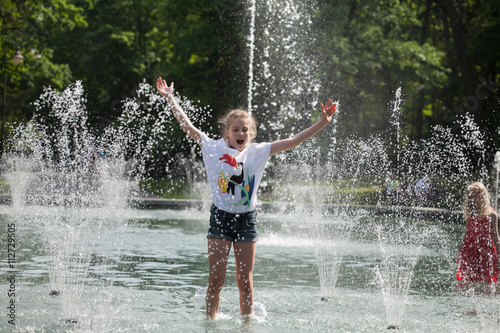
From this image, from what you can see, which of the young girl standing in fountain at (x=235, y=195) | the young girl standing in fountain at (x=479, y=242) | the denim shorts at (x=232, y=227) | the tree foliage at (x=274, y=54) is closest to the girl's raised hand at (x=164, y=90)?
the young girl standing in fountain at (x=235, y=195)

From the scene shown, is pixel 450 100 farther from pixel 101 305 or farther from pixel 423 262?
pixel 101 305

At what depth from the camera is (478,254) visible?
690 centimetres

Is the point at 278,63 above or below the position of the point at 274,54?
below

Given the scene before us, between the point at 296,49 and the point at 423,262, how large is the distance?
64.8ft

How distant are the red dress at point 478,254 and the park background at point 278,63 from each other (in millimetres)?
14081

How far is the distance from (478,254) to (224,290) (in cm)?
255

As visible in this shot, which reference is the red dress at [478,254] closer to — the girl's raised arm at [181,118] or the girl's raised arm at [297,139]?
the girl's raised arm at [297,139]

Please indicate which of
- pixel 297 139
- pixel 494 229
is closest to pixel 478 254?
pixel 494 229

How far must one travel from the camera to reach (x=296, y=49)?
92.5 feet

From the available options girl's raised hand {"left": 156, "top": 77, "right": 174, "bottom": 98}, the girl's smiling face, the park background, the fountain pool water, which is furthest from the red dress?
the park background

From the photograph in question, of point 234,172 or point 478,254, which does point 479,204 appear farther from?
point 234,172

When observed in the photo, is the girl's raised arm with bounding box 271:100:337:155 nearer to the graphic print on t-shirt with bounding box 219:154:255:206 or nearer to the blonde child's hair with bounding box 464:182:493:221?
the graphic print on t-shirt with bounding box 219:154:255:206

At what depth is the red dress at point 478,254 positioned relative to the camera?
6.86 metres

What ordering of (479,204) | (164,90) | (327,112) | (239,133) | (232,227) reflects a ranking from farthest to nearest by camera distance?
(479,204)
(164,90)
(327,112)
(239,133)
(232,227)
